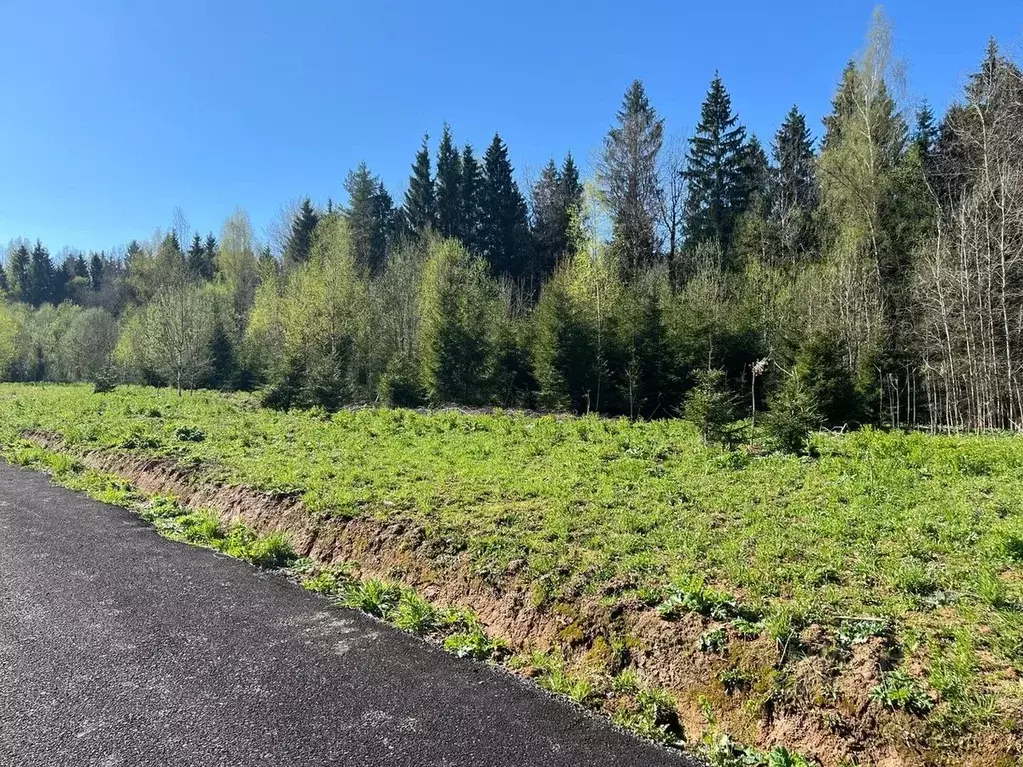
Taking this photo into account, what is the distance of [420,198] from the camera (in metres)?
46.3

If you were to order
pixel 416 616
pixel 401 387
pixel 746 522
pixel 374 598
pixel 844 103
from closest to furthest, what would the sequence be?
pixel 416 616
pixel 374 598
pixel 746 522
pixel 401 387
pixel 844 103

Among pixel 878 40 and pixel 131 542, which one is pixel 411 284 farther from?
pixel 131 542

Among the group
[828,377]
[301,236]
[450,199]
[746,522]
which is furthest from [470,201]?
[746,522]

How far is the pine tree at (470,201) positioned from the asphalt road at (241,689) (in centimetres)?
4083

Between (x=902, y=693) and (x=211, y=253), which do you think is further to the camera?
(x=211, y=253)

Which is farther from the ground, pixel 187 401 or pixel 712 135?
pixel 712 135

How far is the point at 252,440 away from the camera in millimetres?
12555

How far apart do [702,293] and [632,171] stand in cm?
1015

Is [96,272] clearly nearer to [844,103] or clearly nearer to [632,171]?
[632,171]

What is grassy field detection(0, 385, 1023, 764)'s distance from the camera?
3760 mm

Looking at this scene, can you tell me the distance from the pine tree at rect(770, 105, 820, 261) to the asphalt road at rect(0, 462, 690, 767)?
97.3 feet

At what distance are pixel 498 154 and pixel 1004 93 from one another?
33.3 meters

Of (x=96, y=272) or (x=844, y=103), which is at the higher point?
(x=96, y=272)

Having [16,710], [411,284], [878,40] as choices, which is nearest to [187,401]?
[411,284]
